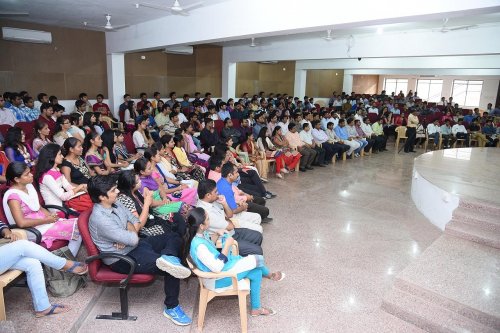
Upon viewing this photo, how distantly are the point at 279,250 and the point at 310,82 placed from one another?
50.7 feet

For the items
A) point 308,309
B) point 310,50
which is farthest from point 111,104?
point 308,309

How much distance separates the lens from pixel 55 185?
340 centimetres

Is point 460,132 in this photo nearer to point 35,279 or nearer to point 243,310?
point 243,310

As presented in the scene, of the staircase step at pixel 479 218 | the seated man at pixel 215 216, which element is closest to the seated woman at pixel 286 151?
the staircase step at pixel 479 218

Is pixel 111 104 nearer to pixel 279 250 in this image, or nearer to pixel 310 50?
pixel 310 50

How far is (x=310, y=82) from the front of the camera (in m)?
18.3

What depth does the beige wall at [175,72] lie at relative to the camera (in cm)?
1130

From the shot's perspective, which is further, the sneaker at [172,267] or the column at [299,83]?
the column at [299,83]

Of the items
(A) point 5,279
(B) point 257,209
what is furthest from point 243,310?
(B) point 257,209

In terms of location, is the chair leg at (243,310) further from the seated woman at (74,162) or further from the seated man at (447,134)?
the seated man at (447,134)

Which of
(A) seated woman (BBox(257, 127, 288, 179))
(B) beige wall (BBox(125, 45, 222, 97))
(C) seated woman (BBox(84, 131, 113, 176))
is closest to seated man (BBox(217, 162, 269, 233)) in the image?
(C) seated woman (BBox(84, 131, 113, 176))

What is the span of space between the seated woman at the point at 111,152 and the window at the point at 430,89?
788 inches

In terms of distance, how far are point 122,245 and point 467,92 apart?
21.4 m

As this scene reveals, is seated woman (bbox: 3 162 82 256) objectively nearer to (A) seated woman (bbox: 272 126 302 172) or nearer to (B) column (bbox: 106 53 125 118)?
(A) seated woman (bbox: 272 126 302 172)
